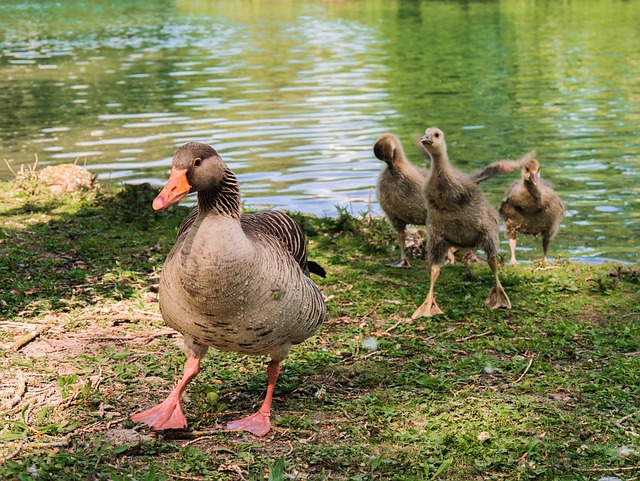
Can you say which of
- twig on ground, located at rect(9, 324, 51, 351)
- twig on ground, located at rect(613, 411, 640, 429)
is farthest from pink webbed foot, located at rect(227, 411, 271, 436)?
Result: twig on ground, located at rect(613, 411, 640, 429)

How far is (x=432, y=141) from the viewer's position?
755 cm

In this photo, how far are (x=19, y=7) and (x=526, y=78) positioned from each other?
163ft

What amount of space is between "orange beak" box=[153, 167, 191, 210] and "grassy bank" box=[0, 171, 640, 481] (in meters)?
1.45

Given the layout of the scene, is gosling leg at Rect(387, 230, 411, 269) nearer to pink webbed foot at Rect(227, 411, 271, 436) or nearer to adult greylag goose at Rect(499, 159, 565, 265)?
adult greylag goose at Rect(499, 159, 565, 265)

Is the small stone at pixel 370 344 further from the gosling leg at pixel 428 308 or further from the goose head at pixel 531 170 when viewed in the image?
the goose head at pixel 531 170

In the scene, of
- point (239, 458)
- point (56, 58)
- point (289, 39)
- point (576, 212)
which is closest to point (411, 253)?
point (576, 212)

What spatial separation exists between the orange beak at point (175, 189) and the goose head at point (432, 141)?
142 inches

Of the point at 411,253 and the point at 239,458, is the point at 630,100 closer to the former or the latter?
the point at 411,253

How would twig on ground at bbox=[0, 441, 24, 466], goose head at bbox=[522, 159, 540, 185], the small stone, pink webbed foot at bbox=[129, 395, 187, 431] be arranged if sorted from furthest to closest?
goose head at bbox=[522, 159, 540, 185], the small stone, pink webbed foot at bbox=[129, 395, 187, 431], twig on ground at bbox=[0, 441, 24, 466]

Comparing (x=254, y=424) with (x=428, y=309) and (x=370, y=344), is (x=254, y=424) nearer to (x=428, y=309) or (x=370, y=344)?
(x=370, y=344)

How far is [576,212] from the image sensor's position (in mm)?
12594

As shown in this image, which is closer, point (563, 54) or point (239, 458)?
point (239, 458)

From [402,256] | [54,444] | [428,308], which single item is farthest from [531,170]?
[54,444]

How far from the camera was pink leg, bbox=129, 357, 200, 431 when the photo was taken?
4.85 m
